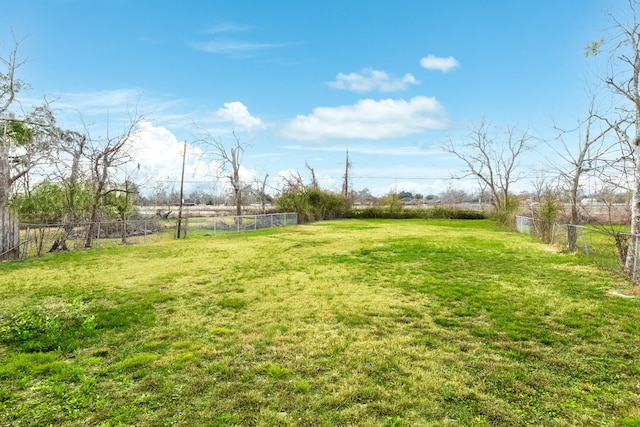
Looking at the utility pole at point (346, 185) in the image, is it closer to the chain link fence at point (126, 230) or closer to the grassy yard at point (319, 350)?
the chain link fence at point (126, 230)

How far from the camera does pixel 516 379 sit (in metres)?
2.79

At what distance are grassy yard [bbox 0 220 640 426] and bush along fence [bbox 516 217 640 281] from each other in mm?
724

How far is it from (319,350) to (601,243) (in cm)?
1095

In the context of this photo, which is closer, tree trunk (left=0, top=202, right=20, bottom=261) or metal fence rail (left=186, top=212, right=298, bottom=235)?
tree trunk (left=0, top=202, right=20, bottom=261)

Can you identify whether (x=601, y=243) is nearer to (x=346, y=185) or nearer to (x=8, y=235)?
(x=8, y=235)

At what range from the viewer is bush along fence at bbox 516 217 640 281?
21.2 feet

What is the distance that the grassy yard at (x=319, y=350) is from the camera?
238 centimetres

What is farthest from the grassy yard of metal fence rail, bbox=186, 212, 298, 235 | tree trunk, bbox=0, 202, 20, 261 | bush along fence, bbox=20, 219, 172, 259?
metal fence rail, bbox=186, 212, 298, 235

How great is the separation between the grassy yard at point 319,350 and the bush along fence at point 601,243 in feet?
2.38

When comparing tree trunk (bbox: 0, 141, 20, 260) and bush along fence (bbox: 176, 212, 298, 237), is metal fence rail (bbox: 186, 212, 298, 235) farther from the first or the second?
tree trunk (bbox: 0, 141, 20, 260)

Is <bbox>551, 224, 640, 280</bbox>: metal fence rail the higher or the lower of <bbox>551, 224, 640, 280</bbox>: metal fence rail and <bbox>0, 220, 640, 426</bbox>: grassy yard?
the higher

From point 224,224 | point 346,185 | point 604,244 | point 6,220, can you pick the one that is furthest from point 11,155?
point 346,185

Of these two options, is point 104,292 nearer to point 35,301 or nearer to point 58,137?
point 35,301

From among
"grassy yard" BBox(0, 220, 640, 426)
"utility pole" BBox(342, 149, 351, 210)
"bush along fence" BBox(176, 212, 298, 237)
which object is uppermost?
"utility pole" BBox(342, 149, 351, 210)
